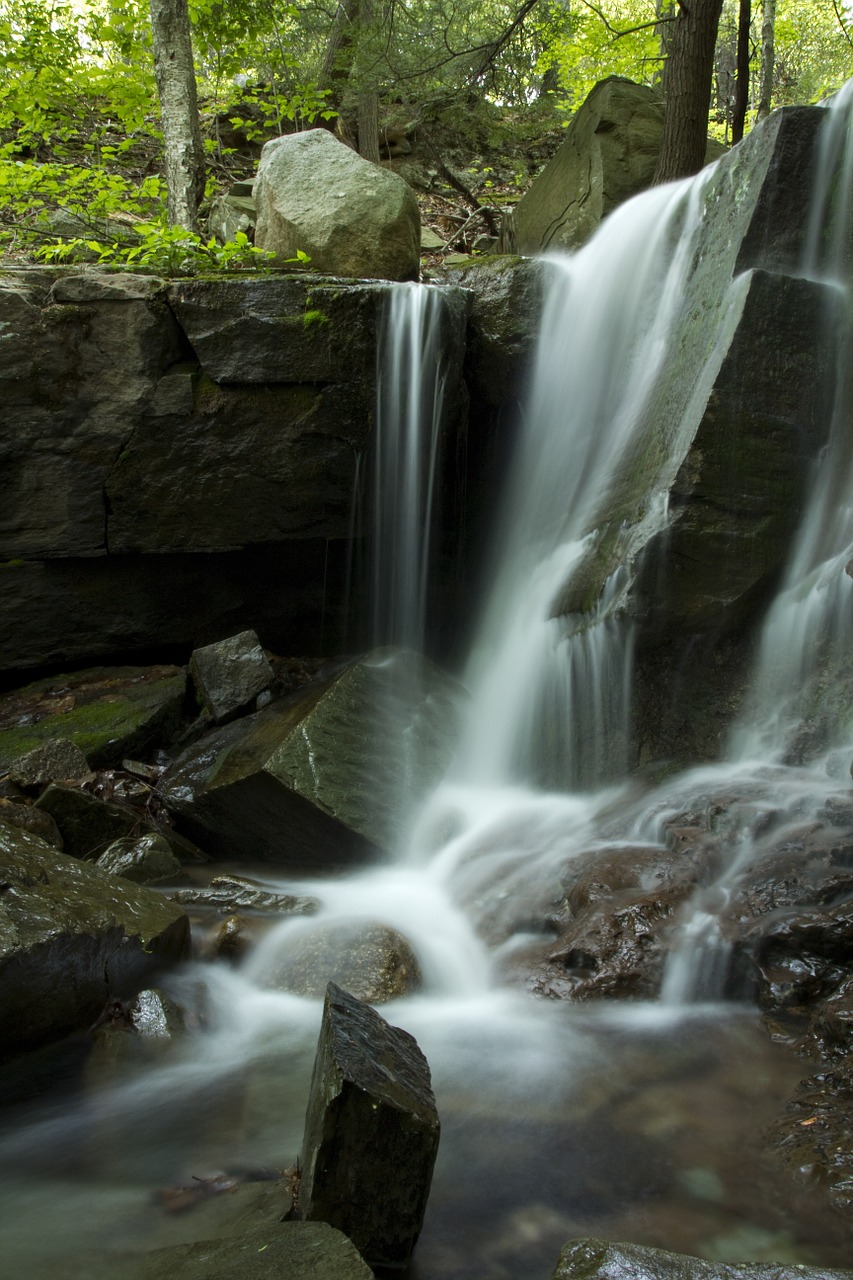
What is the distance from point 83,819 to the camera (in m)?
5.29

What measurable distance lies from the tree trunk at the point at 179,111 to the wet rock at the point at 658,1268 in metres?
8.86

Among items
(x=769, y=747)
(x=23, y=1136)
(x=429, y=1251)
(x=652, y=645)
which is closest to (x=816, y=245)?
(x=652, y=645)

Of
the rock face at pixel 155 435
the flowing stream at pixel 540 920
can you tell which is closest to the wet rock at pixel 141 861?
the flowing stream at pixel 540 920

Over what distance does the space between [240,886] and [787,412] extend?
4.38m

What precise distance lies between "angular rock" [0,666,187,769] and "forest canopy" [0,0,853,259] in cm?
346

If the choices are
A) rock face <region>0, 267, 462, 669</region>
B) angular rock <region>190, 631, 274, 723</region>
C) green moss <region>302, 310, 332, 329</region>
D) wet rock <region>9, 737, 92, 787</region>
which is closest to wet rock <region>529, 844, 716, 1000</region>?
angular rock <region>190, 631, 274, 723</region>

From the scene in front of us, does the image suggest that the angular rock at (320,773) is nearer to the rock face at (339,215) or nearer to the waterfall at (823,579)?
the waterfall at (823,579)

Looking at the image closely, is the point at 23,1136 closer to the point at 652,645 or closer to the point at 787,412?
the point at 652,645

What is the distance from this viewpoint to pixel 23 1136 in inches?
114

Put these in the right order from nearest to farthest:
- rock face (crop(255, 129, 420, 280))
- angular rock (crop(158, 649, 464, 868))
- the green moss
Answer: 1. angular rock (crop(158, 649, 464, 868))
2. the green moss
3. rock face (crop(255, 129, 420, 280))

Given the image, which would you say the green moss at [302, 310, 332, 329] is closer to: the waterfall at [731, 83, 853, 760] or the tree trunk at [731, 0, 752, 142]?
the waterfall at [731, 83, 853, 760]

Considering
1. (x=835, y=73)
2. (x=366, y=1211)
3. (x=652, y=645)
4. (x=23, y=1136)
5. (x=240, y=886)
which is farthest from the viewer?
(x=835, y=73)

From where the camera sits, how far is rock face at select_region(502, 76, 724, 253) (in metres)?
9.15

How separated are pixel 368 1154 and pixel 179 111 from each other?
9236 mm
